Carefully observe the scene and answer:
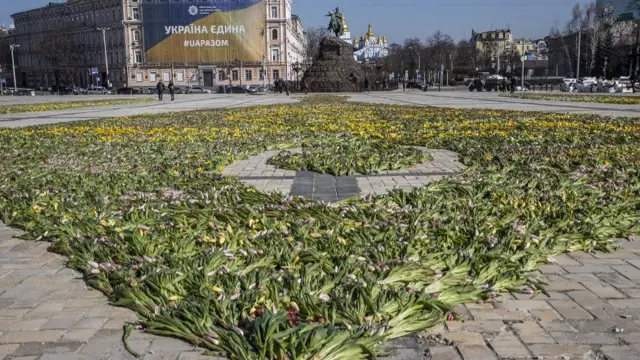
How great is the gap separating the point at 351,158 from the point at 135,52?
95340 millimetres

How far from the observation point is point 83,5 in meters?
105

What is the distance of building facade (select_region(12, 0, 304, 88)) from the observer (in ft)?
300

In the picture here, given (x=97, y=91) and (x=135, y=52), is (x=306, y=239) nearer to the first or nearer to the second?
(x=97, y=91)

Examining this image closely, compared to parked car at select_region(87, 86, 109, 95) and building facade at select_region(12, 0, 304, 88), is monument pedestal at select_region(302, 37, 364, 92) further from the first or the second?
building facade at select_region(12, 0, 304, 88)

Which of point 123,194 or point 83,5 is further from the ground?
point 83,5

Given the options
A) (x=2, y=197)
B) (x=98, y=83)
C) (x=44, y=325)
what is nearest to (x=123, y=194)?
(x=2, y=197)

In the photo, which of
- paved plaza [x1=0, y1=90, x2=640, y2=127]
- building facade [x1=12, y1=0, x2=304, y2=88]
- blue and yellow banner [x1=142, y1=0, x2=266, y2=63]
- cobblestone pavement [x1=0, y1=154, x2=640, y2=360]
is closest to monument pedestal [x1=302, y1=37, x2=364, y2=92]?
paved plaza [x1=0, y1=90, x2=640, y2=127]

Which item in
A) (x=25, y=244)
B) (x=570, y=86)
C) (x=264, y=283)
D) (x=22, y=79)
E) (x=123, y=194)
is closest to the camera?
(x=264, y=283)

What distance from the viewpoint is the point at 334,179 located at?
675cm

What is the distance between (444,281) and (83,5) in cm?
11534

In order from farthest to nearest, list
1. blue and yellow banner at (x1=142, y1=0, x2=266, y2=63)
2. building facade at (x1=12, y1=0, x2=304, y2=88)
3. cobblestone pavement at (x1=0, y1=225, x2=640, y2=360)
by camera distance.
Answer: building facade at (x1=12, y1=0, x2=304, y2=88) → blue and yellow banner at (x1=142, y1=0, x2=266, y2=63) → cobblestone pavement at (x1=0, y1=225, x2=640, y2=360)

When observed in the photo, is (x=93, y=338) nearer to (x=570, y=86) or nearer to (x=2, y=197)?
(x=2, y=197)

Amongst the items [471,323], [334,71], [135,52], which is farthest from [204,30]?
[471,323]

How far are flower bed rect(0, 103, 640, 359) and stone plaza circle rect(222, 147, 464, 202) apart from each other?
333 millimetres
